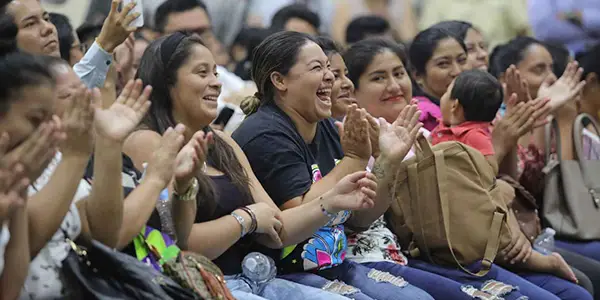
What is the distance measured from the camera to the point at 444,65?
530cm

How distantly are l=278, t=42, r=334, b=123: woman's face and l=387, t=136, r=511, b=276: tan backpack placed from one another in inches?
17.3

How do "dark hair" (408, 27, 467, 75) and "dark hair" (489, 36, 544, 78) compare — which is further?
"dark hair" (489, 36, 544, 78)

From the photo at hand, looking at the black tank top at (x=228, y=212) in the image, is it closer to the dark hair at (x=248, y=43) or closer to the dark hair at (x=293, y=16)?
the dark hair at (x=248, y=43)

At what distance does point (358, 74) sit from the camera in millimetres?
4684

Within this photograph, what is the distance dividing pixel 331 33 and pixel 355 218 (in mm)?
5409

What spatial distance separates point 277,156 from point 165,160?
886 mm

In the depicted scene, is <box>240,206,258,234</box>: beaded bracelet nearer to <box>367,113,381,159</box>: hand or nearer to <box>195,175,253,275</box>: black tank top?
<box>195,175,253,275</box>: black tank top

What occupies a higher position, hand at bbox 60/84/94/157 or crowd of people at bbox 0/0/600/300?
hand at bbox 60/84/94/157

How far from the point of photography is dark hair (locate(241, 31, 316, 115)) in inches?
160

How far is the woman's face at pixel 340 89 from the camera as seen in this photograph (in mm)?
4446

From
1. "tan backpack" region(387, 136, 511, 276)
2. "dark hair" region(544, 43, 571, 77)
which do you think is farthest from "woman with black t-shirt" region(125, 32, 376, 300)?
"dark hair" region(544, 43, 571, 77)

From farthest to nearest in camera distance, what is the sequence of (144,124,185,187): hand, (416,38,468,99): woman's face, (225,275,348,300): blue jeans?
1. (416,38,468,99): woman's face
2. (225,275,348,300): blue jeans
3. (144,124,185,187): hand

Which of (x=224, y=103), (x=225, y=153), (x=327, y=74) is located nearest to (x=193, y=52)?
(x=225, y=153)

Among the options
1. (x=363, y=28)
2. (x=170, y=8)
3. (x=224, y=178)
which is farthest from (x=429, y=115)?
(x=363, y=28)
